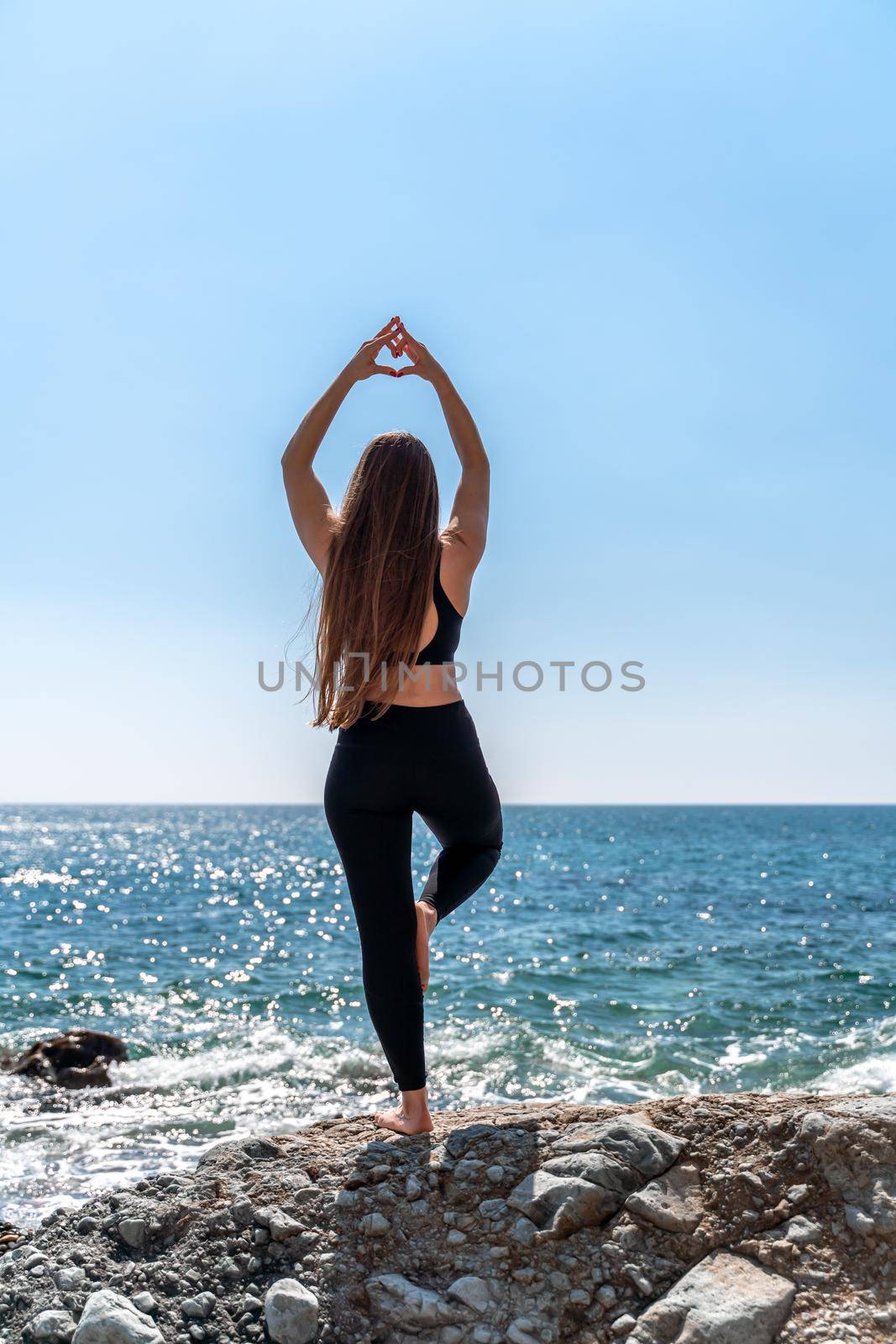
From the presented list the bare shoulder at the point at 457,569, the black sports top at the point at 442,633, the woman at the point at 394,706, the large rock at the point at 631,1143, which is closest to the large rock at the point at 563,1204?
the large rock at the point at 631,1143

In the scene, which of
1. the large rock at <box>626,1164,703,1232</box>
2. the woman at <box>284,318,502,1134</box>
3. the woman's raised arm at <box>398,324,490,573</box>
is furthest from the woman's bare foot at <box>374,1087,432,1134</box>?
the woman's raised arm at <box>398,324,490,573</box>

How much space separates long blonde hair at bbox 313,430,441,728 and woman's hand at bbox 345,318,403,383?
424mm

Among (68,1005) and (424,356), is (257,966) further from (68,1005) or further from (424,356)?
(424,356)

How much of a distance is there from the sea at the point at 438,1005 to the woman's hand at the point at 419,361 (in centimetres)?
573

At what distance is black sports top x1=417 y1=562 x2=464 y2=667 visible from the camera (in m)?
3.73

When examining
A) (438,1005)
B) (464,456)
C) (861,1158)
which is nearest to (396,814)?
(464,456)

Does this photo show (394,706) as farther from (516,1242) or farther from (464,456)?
(516,1242)

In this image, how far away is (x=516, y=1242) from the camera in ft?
10.2

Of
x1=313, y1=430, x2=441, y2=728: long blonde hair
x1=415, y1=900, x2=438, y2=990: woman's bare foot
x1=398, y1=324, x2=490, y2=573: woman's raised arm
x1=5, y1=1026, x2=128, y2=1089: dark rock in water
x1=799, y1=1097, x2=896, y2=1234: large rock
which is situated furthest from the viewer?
x1=5, y1=1026, x2=128, y2=1089: dark rock in water

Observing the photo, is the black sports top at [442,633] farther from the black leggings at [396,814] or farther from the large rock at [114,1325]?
the large rock at [114,1325]

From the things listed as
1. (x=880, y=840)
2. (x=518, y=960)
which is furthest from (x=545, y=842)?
(x=518, y=960)

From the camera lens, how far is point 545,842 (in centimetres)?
5812

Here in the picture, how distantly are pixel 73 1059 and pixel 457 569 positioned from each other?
8698mm

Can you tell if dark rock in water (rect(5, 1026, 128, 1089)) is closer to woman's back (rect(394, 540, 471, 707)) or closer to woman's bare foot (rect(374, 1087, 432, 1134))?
woman's bare foot (rect(374, 1087, 432, 1134))
